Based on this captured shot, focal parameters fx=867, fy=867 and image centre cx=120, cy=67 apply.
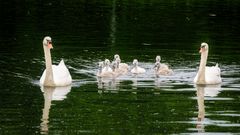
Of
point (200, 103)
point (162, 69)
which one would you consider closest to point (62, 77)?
point (162, 69)

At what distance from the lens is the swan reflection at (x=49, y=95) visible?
20.0 meters

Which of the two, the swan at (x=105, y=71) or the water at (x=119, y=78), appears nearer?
the water at (x=119, y=78)

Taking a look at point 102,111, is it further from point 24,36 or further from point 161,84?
point 24,36

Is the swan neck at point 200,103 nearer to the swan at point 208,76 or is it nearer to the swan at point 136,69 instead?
the swan at point 208,76

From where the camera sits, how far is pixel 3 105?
21.8 m

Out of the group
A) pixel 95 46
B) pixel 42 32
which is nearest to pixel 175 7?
pixel 42 32

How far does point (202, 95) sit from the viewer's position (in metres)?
24.8

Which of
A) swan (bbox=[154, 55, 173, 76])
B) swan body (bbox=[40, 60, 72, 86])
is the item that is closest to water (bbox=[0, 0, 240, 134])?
swan (bbox=[154, 55, 173, 76])

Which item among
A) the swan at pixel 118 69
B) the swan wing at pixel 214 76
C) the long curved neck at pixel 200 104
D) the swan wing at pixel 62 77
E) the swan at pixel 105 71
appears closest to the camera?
the long curved neck at pixel 200 104

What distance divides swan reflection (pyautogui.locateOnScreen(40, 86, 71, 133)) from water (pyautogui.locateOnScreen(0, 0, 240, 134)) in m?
0.03

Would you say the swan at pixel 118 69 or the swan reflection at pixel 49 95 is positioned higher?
the swan at pixel 118 69

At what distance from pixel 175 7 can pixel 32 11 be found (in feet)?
39.6

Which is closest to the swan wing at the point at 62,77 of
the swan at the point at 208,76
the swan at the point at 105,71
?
the swan at the point at 105,71

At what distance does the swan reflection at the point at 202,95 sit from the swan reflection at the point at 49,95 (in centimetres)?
345
